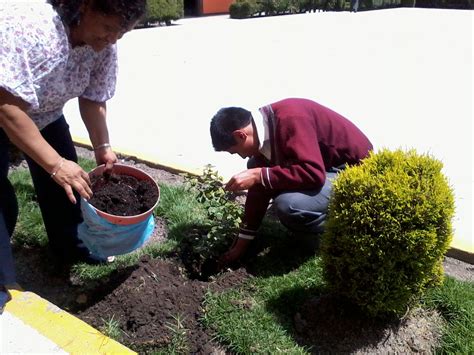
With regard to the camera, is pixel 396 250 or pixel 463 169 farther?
pixel 463 169

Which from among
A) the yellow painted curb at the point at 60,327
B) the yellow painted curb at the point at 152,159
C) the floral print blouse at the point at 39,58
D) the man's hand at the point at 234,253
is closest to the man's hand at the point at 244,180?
the man's hand at the point at 234,253

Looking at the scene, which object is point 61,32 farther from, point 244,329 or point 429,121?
point 429,121

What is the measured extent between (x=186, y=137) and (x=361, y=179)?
4076 millimetres

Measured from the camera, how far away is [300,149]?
2.94 metres

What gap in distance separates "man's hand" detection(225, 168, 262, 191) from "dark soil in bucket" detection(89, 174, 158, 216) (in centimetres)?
43

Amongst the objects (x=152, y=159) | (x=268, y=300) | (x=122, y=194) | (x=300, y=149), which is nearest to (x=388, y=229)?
(x=300, y=149)

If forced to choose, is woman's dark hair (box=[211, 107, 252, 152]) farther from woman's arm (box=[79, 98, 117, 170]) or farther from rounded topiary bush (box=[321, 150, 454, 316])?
rounded topiary bush (box=[321, 150, 454, 316])

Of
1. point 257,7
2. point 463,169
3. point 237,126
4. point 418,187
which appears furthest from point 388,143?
point 257,7

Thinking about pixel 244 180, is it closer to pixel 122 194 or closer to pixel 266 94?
pixel 122 194

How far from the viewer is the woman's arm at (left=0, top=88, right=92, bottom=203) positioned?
226 cm

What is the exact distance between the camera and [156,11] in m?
18.9

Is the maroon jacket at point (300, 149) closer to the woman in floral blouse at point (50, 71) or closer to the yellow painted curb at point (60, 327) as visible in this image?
the woman in floral blouse at point (50, 71)

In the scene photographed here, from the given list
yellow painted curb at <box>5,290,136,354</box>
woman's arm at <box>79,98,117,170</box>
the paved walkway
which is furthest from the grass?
woman's arm at <box>79,98,117,170</box>

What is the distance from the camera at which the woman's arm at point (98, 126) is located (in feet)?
9.99
